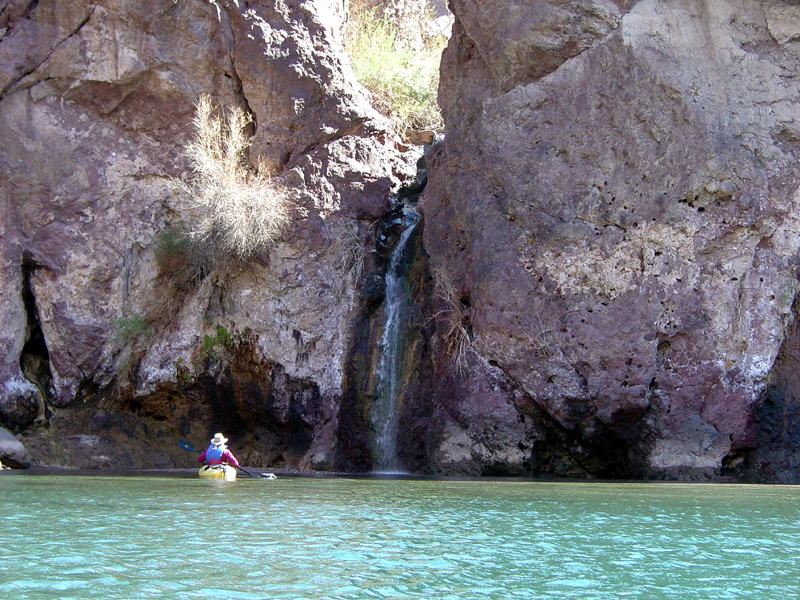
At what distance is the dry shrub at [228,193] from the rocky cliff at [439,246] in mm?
282

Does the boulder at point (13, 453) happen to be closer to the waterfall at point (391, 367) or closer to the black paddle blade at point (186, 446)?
the black paddle blade at point (186, 446)

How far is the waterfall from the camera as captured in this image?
13.0m

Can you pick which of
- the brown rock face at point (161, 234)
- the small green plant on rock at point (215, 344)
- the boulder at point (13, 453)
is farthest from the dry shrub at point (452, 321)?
the boulder at point (13, 453)

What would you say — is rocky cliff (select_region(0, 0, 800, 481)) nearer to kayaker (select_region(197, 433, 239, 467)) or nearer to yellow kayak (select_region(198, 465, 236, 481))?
kayaker (select_region(197, 433, 239, 467))

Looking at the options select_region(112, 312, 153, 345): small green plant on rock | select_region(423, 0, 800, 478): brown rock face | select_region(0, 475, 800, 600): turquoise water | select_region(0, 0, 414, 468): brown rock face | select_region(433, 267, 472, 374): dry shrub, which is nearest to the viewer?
select_region(0, 475, 800, 600): turquoise water

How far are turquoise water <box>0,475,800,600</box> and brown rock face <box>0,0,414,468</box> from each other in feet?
15.4

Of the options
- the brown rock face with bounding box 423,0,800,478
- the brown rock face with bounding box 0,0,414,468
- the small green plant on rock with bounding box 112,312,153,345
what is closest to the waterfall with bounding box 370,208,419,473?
the brown rock face with bounding box 0,0,414,468

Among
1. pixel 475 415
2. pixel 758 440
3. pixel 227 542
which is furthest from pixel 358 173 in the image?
pixel 227 542

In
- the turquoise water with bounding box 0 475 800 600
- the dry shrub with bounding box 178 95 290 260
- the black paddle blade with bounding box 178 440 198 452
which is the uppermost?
the dry shrub with bounding box 178 95 290 260

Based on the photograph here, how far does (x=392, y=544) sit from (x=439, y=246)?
8323 mm

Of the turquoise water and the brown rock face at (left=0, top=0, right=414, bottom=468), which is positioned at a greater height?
the brown rock face at (left=0, top=0, right=414, bottom=468)

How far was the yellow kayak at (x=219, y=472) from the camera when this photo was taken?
11242mm

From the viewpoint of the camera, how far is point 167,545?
5320 mm

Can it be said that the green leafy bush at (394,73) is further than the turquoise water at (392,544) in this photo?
Yes
